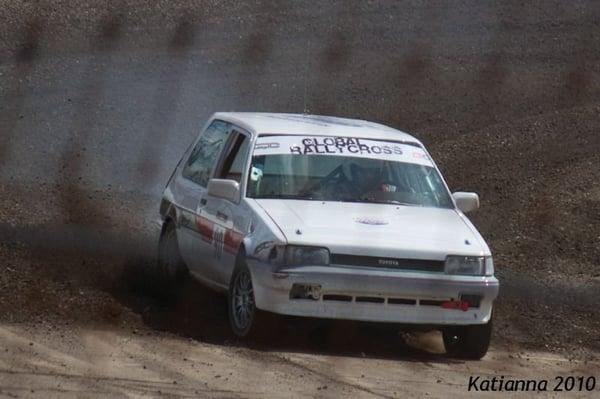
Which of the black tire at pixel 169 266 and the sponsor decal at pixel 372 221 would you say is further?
the black tire at pixel 169 266

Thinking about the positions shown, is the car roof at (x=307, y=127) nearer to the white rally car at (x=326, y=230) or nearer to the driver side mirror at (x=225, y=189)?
the white rally car at (x=326, y=230)

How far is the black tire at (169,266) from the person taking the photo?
901 centimetres

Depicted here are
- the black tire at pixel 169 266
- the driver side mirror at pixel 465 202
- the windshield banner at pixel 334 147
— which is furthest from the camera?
the black tire at pixel 169 266

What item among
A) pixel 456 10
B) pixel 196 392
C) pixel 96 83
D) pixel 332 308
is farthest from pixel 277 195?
pixel 456 10

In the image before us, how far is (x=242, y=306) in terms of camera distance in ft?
25.3

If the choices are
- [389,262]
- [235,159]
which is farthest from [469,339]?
[235,159]

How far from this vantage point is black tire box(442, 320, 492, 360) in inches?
303

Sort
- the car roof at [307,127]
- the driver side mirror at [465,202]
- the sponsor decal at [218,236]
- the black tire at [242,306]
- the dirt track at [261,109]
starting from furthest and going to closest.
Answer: the car roof at [307,127]
the driver side mirror at [465,202]
the sponsor decal at [218,236]
the black tire at [242,306]
the dirt track at [261,109]

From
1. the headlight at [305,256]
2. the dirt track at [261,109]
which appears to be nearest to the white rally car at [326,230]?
the headlight at [305,256]

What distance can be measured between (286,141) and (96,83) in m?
9.57

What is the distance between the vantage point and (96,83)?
17.7 meters

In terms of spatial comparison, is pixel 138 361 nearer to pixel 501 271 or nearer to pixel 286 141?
pixel 286 141

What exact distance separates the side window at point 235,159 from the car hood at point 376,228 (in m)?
0.68

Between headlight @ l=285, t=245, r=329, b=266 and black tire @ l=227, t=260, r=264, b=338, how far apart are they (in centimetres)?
31
